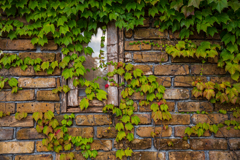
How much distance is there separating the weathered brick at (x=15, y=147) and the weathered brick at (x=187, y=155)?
54.4 inches

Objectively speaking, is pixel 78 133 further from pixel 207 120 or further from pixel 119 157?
pixel 207 120

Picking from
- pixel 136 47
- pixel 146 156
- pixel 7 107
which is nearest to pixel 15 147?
pixel 7 107

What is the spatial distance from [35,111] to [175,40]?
157 cm

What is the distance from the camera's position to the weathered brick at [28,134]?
153 centimetres

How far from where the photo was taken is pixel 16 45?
1584mm

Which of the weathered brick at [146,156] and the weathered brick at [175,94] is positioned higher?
the weathered brick at [175,94]

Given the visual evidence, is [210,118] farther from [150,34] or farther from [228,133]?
[150,34]

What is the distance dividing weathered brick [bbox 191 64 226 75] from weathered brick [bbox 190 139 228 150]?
2.21 feet

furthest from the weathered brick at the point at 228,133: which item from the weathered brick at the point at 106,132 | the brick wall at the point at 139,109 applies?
the weathered brick at the point at 106,132

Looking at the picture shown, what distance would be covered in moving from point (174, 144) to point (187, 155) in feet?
0.53

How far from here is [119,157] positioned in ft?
4.90

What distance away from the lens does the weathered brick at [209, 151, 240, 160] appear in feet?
5.02

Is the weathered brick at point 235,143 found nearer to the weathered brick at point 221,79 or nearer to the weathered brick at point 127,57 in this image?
the weathered brick at point 221,79

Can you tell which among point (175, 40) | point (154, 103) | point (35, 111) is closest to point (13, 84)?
point (35, 111)
